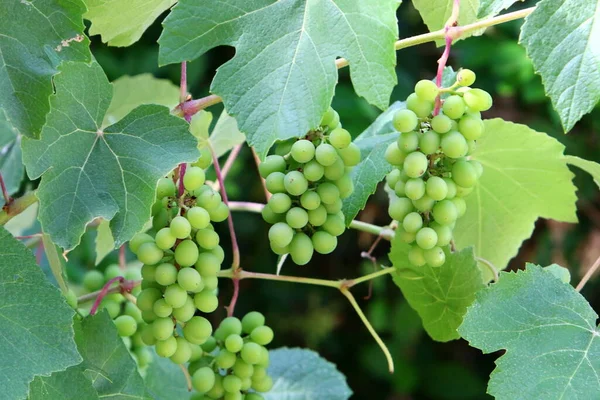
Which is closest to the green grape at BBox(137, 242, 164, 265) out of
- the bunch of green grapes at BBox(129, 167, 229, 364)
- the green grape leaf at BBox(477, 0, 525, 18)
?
the bunch of green grapes at BBox(129, 167, 229, 364)

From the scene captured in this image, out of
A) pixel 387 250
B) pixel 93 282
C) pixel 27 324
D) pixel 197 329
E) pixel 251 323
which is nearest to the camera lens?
pixel 27 324

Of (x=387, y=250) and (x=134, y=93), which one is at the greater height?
(x=134, y=93)

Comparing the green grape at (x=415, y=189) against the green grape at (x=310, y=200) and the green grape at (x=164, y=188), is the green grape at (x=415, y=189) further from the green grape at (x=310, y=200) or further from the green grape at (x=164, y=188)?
the green grape at (x=164, y=188)

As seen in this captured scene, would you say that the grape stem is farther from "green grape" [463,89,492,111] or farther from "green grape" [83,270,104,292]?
"green grape" [83,270,104,292]

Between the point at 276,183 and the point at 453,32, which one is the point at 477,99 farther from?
the point at 276,183

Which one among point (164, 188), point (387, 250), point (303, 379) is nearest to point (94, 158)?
point (164, 188)

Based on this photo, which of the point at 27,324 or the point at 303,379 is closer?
the point at 27,324
